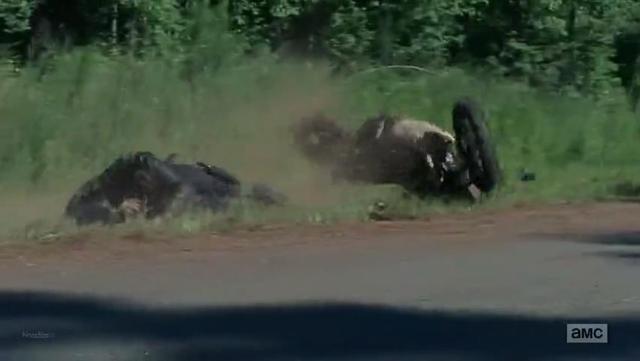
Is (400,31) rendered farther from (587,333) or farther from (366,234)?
(587,333)

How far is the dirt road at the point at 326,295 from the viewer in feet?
26.9

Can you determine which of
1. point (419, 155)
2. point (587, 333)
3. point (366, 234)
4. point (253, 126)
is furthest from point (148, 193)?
point (587, 333)

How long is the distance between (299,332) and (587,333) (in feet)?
5.49

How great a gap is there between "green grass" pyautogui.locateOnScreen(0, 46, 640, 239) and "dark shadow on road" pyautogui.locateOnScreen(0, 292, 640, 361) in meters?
6.57

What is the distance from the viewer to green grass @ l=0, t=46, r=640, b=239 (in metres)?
18.8

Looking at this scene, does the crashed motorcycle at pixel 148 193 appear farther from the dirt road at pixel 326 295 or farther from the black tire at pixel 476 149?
the black tire at pixel 476 149

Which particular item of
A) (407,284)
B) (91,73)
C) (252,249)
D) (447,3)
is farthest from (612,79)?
(407,284)

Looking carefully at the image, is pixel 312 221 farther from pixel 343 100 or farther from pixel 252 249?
A: pixel 343 100

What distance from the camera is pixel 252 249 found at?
13.1 meters

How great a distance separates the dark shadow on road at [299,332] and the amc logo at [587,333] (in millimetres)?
60

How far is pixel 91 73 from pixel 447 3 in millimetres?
9420

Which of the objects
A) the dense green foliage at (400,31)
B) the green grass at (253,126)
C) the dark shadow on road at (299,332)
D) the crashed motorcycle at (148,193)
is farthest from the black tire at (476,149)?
the dark shadow on road at (299,332)

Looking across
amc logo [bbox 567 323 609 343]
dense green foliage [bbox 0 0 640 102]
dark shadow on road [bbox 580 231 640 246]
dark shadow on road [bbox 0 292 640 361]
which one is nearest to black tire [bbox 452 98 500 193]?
dark shadow on road [bbox 580 231 640 246]

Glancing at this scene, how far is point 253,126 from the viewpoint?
2178cm
